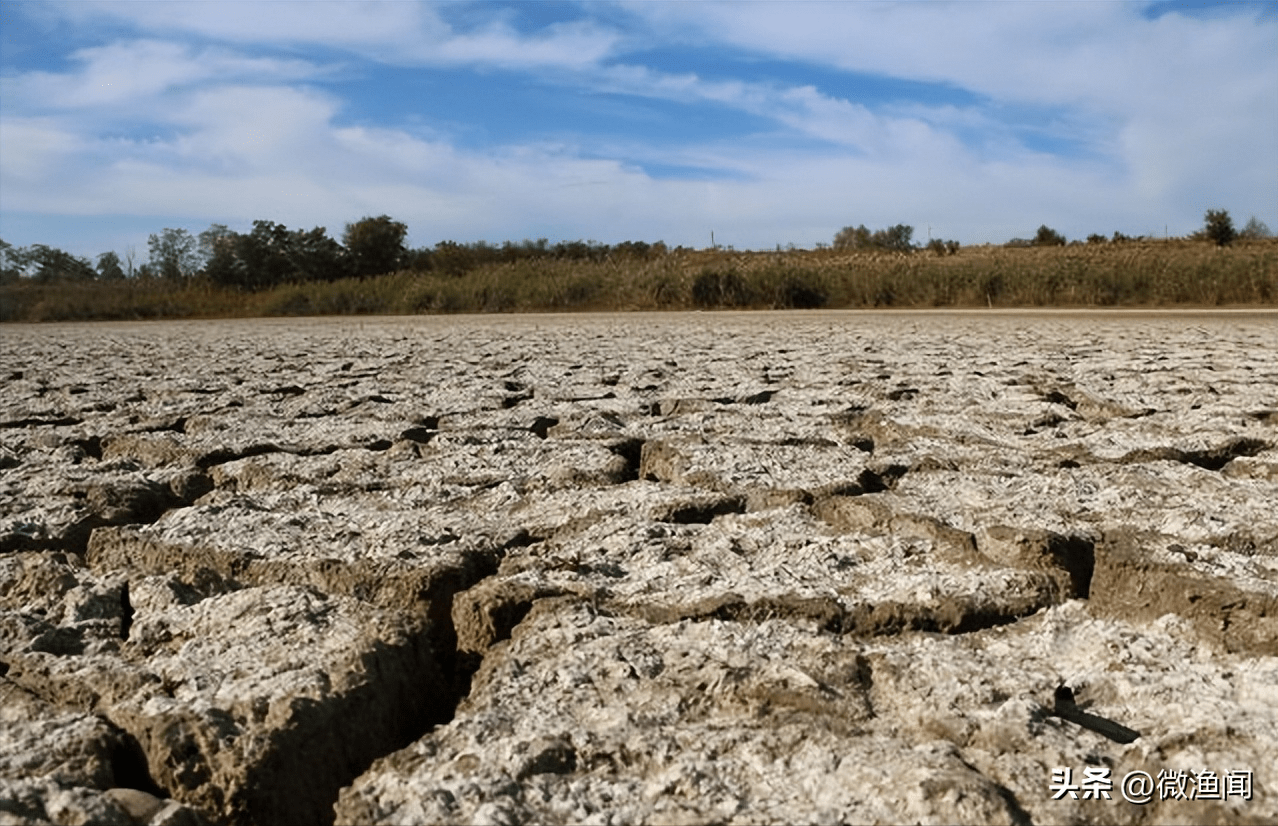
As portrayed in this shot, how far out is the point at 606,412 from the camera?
3.49 m

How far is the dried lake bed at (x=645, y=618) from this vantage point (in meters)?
1.11

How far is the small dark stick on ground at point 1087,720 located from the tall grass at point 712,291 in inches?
507

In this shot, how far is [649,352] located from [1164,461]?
3.84 meters

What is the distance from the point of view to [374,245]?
913 inches

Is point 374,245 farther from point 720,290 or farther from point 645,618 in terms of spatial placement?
point 645,618

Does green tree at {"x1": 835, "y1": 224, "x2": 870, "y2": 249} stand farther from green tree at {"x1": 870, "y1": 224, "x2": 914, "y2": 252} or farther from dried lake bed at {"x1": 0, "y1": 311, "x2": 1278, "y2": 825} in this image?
dried lake bed at {"x1": 0, "y1": 311, "x2": 1278, "y2": 825}

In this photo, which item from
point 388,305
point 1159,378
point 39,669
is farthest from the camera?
point 388,305

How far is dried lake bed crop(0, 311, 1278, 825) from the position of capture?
3.63 ft

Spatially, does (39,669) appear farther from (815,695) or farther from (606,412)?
(606,412)

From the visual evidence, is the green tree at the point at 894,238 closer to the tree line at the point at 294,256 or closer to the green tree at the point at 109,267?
the tree line at the point at 294,256

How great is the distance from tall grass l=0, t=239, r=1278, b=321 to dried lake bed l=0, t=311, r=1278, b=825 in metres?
11.0

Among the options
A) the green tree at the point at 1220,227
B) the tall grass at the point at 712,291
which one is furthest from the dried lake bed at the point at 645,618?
the green tree at the point at 1220,227

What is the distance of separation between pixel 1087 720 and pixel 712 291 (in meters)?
13.8

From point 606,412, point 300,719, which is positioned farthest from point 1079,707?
point 606,412
